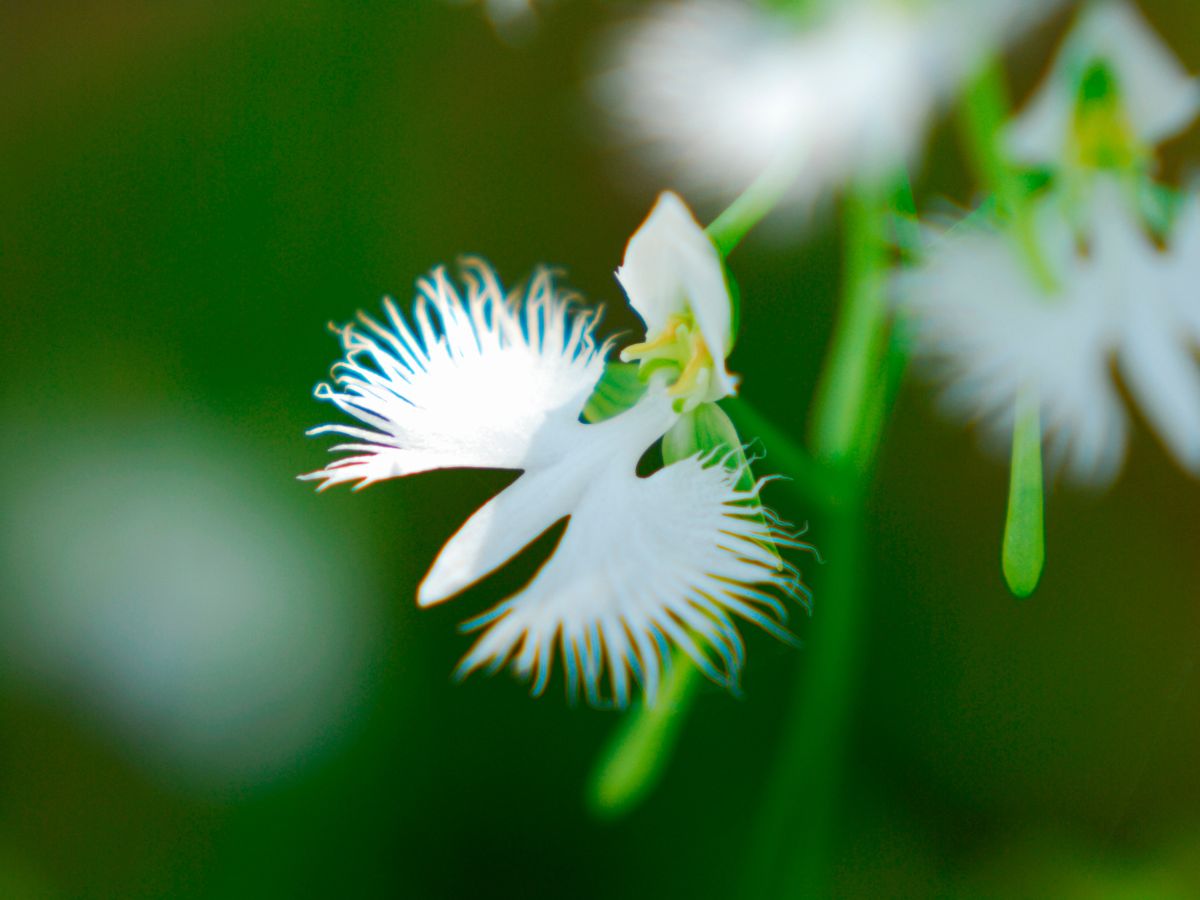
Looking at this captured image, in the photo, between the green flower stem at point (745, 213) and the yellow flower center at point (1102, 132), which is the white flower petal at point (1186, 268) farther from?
the green flower stem at point (745, 213)

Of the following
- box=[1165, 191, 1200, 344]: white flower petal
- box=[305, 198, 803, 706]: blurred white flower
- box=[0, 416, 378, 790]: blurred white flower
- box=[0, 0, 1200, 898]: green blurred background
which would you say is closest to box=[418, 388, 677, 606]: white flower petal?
box=[305, 198, 803, 706]: blurred white flower

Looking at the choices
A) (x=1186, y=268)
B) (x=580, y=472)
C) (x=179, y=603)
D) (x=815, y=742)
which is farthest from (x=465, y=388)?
(x=179, y=603)

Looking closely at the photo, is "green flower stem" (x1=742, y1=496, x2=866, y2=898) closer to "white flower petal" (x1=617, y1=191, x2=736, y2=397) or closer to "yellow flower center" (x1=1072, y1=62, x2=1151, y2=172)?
"white flower petal" (x1=617, y1=191, x2=736, y2=397)

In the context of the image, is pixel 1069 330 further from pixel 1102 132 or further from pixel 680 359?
pixel 680 359

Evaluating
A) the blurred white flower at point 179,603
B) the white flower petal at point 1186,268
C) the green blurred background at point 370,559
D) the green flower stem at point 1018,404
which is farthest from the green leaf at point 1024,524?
the blurred white flower at point 179,603

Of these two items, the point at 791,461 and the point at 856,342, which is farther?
the point at 856,342
